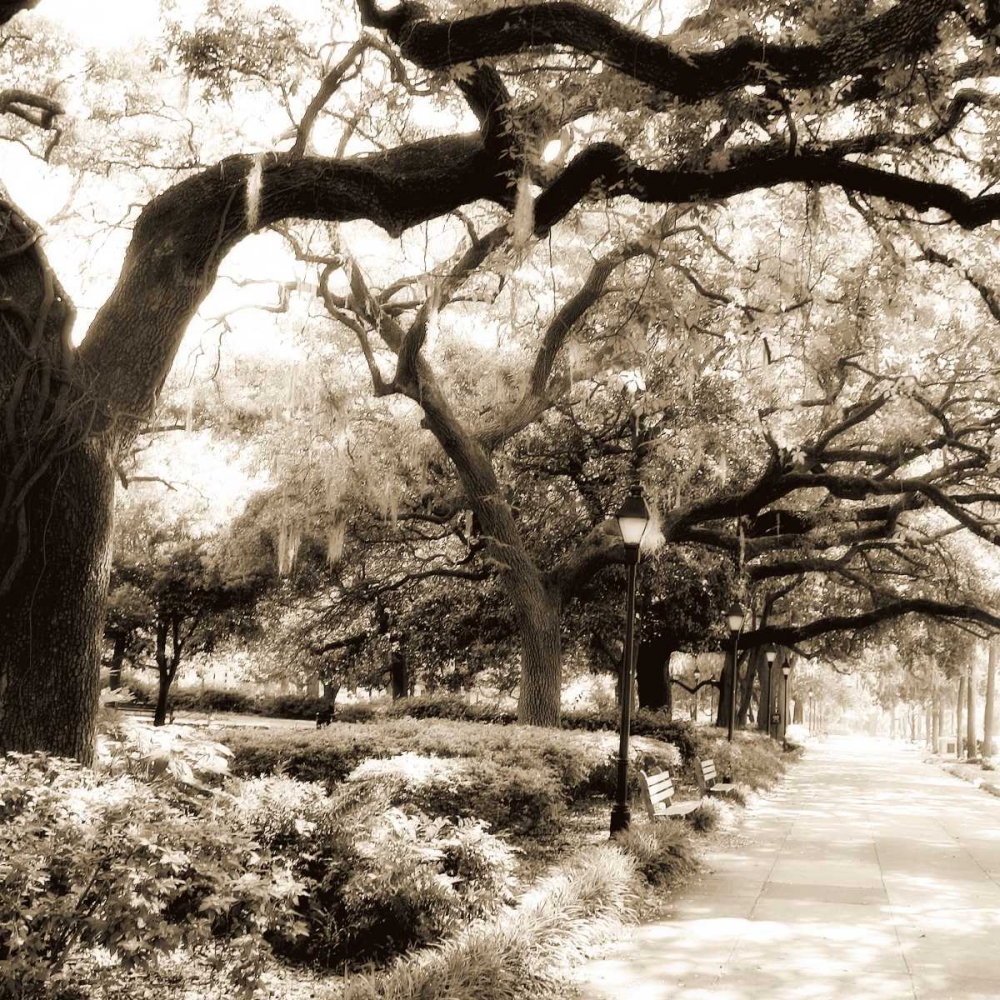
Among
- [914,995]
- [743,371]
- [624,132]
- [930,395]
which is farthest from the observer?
[930,395]

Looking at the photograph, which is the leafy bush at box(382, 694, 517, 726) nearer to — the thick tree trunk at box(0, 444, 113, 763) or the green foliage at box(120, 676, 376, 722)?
the thick tree trunk at box(0, 444, 113, 763)

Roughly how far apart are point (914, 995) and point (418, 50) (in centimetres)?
633

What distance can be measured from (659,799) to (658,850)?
8.02 feet

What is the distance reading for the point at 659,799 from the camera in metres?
11.6

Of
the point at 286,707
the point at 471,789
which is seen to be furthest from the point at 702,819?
the point at 286,707

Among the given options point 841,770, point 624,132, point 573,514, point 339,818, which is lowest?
point 841,770

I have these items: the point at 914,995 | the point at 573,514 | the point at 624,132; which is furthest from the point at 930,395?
the point at 914,995

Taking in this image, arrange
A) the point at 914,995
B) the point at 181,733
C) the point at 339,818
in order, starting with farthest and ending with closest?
the point at 181,733 < the point at 339,818 < the point at 914,995

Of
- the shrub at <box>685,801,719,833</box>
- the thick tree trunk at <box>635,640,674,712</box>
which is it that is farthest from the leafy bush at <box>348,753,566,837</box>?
the thick tree trunk at <box>635,640,674,712</box>

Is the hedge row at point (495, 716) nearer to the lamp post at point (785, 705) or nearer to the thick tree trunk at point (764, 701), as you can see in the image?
the thick tree trunk at point (764, 701)

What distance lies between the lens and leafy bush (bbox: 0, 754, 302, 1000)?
3.91 metres

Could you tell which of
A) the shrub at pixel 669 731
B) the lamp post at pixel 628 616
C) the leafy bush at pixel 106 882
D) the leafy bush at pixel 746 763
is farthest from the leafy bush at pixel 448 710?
the leafy bush at pixel 106 882

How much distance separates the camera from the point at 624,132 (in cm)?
770

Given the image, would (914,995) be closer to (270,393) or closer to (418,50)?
(418,50)
